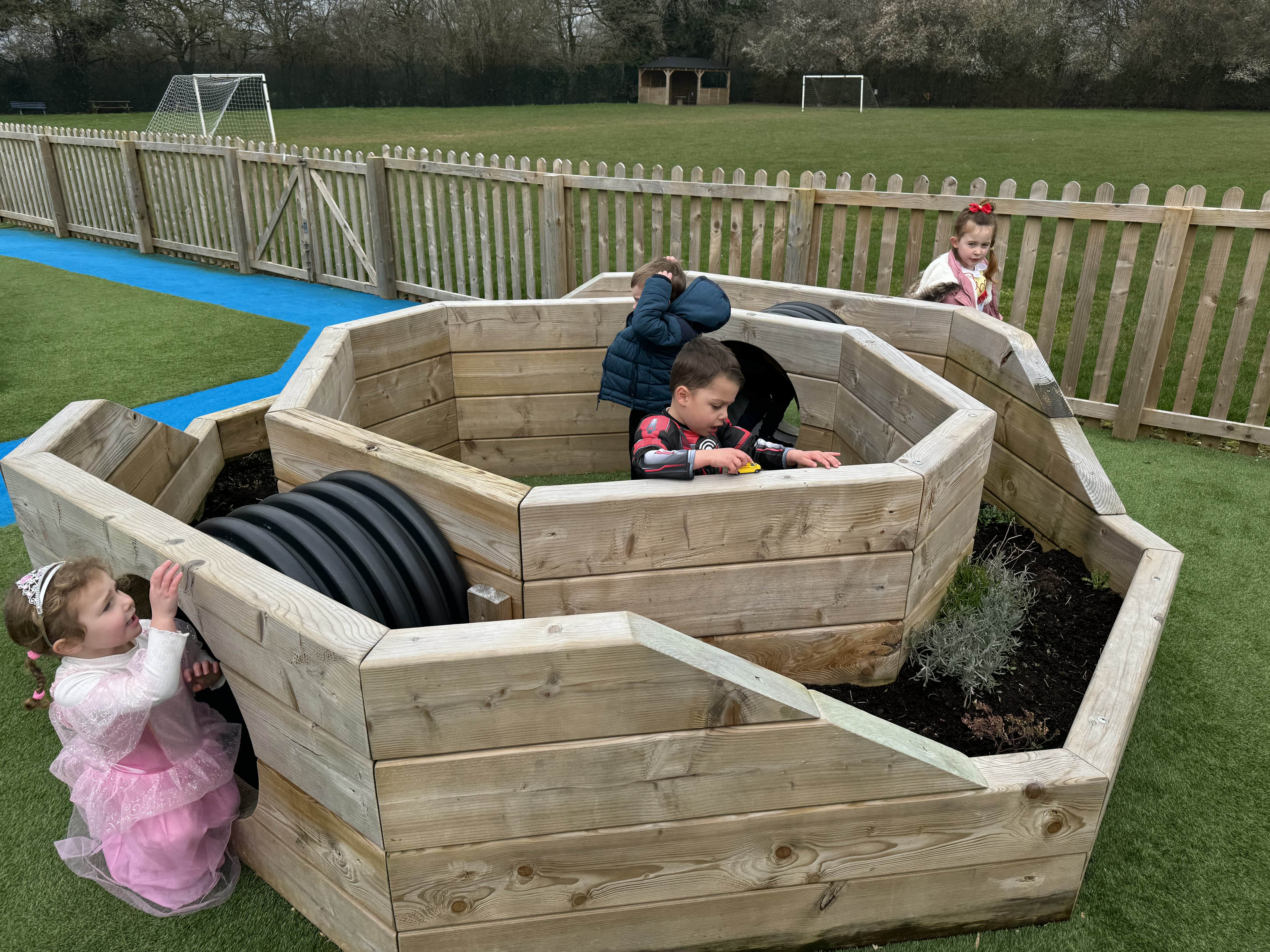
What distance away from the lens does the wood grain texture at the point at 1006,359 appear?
4.24 metres

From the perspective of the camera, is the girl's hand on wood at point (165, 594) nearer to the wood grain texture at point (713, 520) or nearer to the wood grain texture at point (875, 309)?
the wood grain texture at point (713, 520)

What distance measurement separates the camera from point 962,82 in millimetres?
53719

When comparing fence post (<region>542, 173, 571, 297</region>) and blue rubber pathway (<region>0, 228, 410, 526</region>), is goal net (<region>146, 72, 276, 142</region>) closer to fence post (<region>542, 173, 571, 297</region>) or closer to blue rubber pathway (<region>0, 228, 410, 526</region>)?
blue rubber pathway (<region>0, 228, 410, 526</region>)

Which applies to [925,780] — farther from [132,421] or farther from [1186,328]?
[1186,328]

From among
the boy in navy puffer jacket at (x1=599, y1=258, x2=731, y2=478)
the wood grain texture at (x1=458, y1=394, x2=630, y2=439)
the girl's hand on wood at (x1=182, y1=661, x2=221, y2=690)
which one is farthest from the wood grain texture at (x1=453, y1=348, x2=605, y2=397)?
the girl's hand on wood at (x1=182, y1=661, x2=221, y2=690)

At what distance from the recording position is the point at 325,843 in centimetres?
235

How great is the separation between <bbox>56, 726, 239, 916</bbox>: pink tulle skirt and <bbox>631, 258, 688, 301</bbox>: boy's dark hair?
2935mm

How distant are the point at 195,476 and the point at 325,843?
115 inches

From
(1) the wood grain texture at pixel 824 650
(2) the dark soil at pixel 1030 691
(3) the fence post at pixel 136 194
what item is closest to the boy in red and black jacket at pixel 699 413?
(1) the wood grain texture at pixel 824 650

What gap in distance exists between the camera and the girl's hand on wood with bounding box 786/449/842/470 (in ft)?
10.6

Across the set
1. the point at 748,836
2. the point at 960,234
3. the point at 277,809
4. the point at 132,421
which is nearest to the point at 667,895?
the point at 748,836

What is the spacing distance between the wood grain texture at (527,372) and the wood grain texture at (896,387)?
4.79 ft

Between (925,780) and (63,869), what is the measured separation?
2569mm

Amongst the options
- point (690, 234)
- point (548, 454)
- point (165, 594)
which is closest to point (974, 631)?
point (165, 594)
